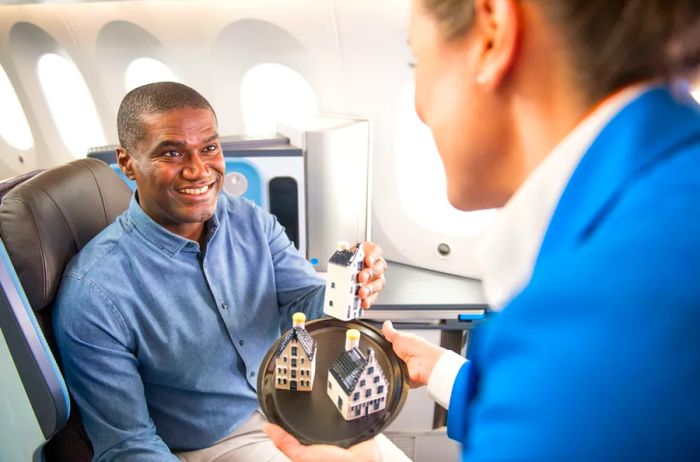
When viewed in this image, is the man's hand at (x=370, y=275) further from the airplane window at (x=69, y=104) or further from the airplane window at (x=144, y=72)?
the airplane window at (x=69, y=104)

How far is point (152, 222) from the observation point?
1447mm

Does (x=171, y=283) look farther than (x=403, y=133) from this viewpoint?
No

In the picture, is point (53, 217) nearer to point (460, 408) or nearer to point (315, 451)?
point (315, 451)

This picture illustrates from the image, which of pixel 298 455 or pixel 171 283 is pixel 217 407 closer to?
pixel 171 283

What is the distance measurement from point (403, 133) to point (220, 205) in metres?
1.24

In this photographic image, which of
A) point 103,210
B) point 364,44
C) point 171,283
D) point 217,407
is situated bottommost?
point 217,407

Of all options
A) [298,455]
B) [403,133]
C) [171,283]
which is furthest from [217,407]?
[403,133]

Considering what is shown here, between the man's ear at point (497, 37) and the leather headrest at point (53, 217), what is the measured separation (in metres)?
1.28

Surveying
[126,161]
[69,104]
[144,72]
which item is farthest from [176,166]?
[69,104]

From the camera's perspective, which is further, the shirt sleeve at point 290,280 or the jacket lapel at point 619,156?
the shirt sleeve at point 290,280

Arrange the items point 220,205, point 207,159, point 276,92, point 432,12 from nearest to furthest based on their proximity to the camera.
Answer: point 432,12
point 207,159
point 220,205
point 276,92

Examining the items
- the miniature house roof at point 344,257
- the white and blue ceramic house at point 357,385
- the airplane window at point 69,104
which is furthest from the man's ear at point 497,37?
the airplane window at point 69,104

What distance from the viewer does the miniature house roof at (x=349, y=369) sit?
114 centimetres

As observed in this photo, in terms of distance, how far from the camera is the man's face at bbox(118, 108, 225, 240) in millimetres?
1465
